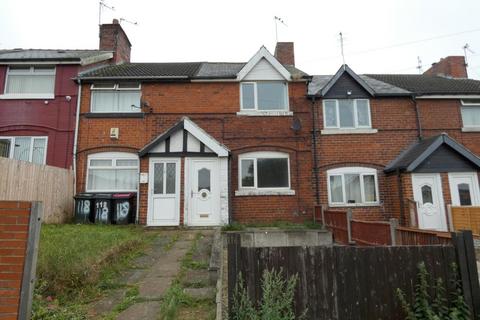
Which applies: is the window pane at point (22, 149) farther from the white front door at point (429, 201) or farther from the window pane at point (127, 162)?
the white front door at point (429, 201)

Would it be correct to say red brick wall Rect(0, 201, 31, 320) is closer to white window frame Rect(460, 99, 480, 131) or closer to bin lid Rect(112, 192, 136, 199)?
bin lid Rect(112, 192, 136, 199)

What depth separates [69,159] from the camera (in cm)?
1218

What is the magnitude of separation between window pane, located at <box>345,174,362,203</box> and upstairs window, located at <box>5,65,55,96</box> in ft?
41.6

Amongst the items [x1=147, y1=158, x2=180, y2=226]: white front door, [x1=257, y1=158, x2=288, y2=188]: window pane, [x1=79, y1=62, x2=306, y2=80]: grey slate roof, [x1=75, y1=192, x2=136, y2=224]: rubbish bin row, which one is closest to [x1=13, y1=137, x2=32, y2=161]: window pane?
[x1=75, y1=192, x2=136, y2=224]: rubbish bin row

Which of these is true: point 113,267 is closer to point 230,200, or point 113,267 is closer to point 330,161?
point 230,200

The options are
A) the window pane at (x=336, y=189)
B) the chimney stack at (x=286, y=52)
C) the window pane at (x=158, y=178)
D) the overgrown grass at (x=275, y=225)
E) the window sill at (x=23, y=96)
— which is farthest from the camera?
the chimney stack at (x=286, y=52)

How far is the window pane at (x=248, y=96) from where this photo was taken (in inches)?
509

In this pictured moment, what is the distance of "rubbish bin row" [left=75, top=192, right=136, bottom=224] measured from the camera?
10.9 metres

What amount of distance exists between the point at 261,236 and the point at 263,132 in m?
Answer: 4.65

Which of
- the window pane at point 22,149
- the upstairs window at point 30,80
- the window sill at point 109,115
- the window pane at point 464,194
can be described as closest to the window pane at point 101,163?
the window sill at point 109,115

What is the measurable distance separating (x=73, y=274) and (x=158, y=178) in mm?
6899

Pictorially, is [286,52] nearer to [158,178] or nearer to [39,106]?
[158,178]

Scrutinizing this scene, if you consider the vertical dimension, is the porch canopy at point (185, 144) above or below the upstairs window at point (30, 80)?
below

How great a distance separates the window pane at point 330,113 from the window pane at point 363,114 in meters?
1.00
